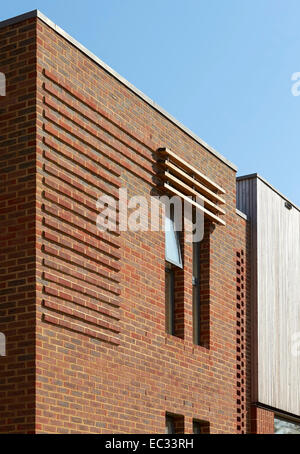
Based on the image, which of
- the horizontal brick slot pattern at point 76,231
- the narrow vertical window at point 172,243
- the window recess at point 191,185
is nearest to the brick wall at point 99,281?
the horizontal brick slot pattern at point 76,231

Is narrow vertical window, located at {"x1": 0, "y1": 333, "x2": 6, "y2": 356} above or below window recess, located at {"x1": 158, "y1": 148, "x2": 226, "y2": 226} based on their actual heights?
below

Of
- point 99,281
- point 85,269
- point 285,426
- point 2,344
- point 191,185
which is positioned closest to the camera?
point 2,344

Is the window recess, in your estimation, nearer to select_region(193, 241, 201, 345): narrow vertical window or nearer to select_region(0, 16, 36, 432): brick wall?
select_region(193, 241, 201, 345): narrow vertical window

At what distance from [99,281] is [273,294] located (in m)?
8.10

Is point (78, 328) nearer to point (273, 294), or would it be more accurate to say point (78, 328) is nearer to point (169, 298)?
point (169, 298)

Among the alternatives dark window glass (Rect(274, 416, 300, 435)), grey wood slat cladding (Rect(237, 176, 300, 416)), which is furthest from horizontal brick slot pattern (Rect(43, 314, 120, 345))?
dark window glass (Rect(274, 416, 300, 435))

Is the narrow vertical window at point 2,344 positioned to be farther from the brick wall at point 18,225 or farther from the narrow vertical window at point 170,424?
the narrow vertical window at point 170,424

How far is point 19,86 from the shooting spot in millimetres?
12531

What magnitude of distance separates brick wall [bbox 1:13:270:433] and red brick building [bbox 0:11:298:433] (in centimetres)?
3

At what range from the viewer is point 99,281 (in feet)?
43.5

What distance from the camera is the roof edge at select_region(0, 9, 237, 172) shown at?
12648mm

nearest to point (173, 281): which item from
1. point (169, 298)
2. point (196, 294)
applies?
point (169, 298)

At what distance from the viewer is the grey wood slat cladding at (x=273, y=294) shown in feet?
64.4
